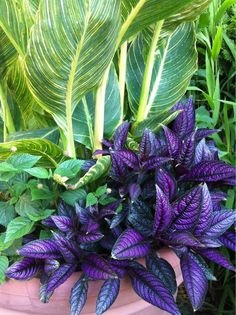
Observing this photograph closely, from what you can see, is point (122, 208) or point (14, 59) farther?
point (14, 59)

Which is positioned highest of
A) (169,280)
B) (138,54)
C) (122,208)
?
(138,54)

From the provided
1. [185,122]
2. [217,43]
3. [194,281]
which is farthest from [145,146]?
[217,43]

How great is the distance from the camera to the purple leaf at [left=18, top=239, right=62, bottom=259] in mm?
747

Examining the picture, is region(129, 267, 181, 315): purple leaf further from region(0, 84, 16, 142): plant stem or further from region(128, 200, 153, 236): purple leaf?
region(0, 84, 16, 142): plant stem

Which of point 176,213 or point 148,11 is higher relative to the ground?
point 148,11

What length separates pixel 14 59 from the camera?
93cm

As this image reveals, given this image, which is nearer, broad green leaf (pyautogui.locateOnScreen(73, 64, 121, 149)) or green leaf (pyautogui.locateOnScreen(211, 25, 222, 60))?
broad green leaf (pyautogui.locateOnScreen(73, 64, 121, 149))

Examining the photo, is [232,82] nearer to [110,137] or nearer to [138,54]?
[138,54]

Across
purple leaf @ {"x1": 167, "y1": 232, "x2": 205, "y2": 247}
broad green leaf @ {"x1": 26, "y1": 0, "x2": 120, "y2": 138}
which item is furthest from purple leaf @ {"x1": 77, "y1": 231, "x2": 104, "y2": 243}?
broad green leaf @ {"x1": 26, "y1": 0, "x2": 120, "y2": 138}

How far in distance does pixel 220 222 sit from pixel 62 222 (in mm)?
260

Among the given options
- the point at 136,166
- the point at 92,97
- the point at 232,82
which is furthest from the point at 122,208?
the point at 232,82

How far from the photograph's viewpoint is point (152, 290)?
0.75m

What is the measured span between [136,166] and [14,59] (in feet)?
1.04

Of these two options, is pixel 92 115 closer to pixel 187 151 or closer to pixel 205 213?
pixel 187 151
